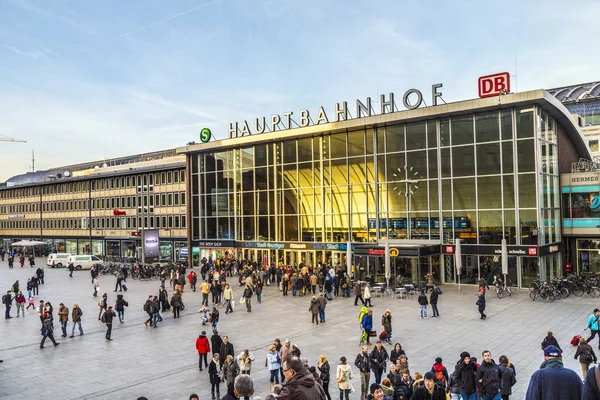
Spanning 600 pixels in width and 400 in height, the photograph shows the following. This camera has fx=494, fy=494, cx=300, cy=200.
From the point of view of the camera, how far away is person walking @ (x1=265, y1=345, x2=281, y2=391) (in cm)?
1443

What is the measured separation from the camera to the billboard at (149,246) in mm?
44656

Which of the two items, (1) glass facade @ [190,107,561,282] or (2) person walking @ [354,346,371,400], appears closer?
(2) person walking @ [354,346,371,400]

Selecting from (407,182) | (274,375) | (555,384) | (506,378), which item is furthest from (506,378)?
(407,182)

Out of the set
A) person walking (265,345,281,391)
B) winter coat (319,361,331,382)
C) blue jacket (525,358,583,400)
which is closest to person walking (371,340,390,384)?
winter coat (319,361,331,382)

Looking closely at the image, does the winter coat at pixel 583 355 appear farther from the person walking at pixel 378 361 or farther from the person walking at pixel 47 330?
the person walking at pixel 47 330

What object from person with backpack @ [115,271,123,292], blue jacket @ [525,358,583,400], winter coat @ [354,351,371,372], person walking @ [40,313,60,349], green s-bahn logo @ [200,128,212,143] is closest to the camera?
blue jacket @ [525,358,583,400]

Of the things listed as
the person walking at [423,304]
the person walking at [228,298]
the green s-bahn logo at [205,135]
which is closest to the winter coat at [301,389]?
the person walking at [423,304]

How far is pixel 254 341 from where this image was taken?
20219 millimetres

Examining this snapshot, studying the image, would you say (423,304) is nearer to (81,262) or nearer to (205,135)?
(205,135)

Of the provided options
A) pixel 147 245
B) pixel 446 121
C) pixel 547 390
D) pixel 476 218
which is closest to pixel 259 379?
pixel 547 390

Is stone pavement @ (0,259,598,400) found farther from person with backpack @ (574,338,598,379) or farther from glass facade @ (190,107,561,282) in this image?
glass facade @ (190,107,561,282)

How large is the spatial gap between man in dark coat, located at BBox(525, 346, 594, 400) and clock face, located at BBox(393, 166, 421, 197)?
32.4 m

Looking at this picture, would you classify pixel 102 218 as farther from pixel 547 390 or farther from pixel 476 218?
pixel 547 390

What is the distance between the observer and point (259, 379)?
1527cm
